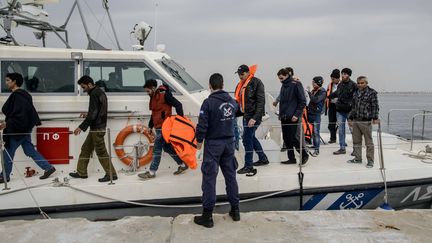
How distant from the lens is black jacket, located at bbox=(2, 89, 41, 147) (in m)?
4.36

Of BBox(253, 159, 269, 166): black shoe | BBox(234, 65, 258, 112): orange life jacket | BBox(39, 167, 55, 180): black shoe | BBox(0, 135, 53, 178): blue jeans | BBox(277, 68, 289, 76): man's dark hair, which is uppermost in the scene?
BBox(277, 68, 289, 76): man's dark hair

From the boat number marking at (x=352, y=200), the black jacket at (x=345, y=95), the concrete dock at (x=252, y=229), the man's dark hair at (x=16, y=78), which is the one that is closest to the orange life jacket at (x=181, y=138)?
the concrete dock at (x=252, y=229)

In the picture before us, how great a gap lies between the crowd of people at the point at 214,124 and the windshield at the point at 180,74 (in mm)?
390

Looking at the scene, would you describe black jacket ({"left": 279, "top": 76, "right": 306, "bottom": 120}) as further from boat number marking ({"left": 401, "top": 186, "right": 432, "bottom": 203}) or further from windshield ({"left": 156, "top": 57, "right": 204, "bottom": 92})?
boat number marking ({"left": 401, "top": 186, "right": 432, "bottom": 203})

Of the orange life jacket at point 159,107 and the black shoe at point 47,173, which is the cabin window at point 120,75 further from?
the black shoe at point 47,173

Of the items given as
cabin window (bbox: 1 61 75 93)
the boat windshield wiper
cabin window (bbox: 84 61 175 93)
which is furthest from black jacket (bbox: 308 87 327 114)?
cabin window (bbox: 1 61 75 93)

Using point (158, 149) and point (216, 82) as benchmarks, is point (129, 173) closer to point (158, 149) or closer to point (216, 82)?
point (158, 149)

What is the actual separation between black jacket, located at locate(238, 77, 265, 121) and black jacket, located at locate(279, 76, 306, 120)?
1.53 feet

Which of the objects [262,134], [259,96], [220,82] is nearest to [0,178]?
[220,82]

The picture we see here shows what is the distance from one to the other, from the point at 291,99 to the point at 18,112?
10.9ft

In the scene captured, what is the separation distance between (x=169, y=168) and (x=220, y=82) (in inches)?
67.1

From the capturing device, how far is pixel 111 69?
4.95 m

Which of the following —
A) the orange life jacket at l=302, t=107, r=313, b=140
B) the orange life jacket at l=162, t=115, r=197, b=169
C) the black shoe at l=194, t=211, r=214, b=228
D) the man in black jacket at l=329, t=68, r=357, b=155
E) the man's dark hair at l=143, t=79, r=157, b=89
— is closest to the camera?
the black shoe at l=194, t=211, r=214, b=228

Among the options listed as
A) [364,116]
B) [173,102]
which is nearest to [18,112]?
[173,102]
